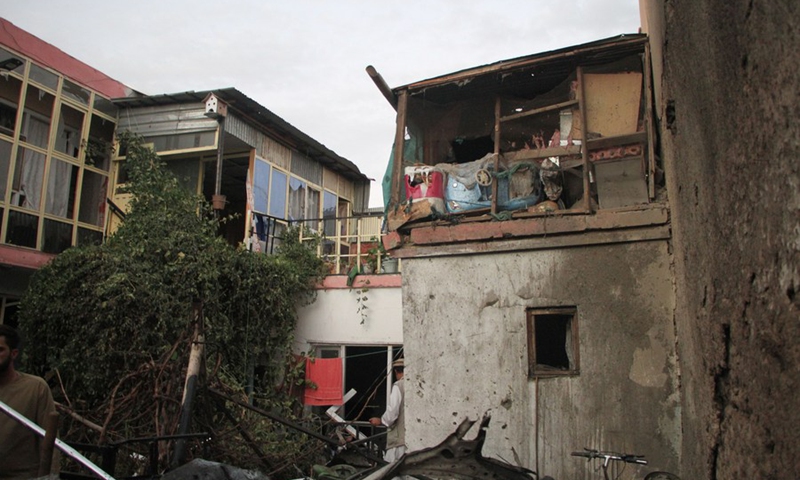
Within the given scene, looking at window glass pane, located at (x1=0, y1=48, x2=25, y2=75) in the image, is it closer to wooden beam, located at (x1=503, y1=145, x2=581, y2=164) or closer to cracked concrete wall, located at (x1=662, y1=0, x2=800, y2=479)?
wooden beam, located at (x1=503, y1=145, x2=581, y2=164)

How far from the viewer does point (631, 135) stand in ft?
21.6

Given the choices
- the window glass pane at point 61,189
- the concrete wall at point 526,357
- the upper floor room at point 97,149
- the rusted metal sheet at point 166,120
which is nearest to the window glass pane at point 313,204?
the upper floor room at point 97,149

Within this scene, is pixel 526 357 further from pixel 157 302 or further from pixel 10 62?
pixel 10 62

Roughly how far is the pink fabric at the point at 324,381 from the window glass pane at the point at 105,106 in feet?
23.9

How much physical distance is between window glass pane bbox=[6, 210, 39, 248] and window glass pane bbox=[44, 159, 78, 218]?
1.37 ft

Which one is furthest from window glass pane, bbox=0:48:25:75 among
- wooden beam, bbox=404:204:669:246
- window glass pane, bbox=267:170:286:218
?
wooden beam, bbox=404:204:669:246

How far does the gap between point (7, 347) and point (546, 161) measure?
5.77m

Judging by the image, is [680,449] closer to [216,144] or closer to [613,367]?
[613,367]

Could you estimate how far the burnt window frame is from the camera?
608cm

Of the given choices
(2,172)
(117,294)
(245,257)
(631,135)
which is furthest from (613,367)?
(2,172)

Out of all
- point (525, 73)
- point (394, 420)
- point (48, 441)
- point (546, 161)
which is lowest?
point (394, 420)

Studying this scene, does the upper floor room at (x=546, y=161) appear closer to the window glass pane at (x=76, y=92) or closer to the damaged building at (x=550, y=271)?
the damaged building at (x=550, y=271)

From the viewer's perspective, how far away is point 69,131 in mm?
11945

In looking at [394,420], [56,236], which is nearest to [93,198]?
[56,236]
